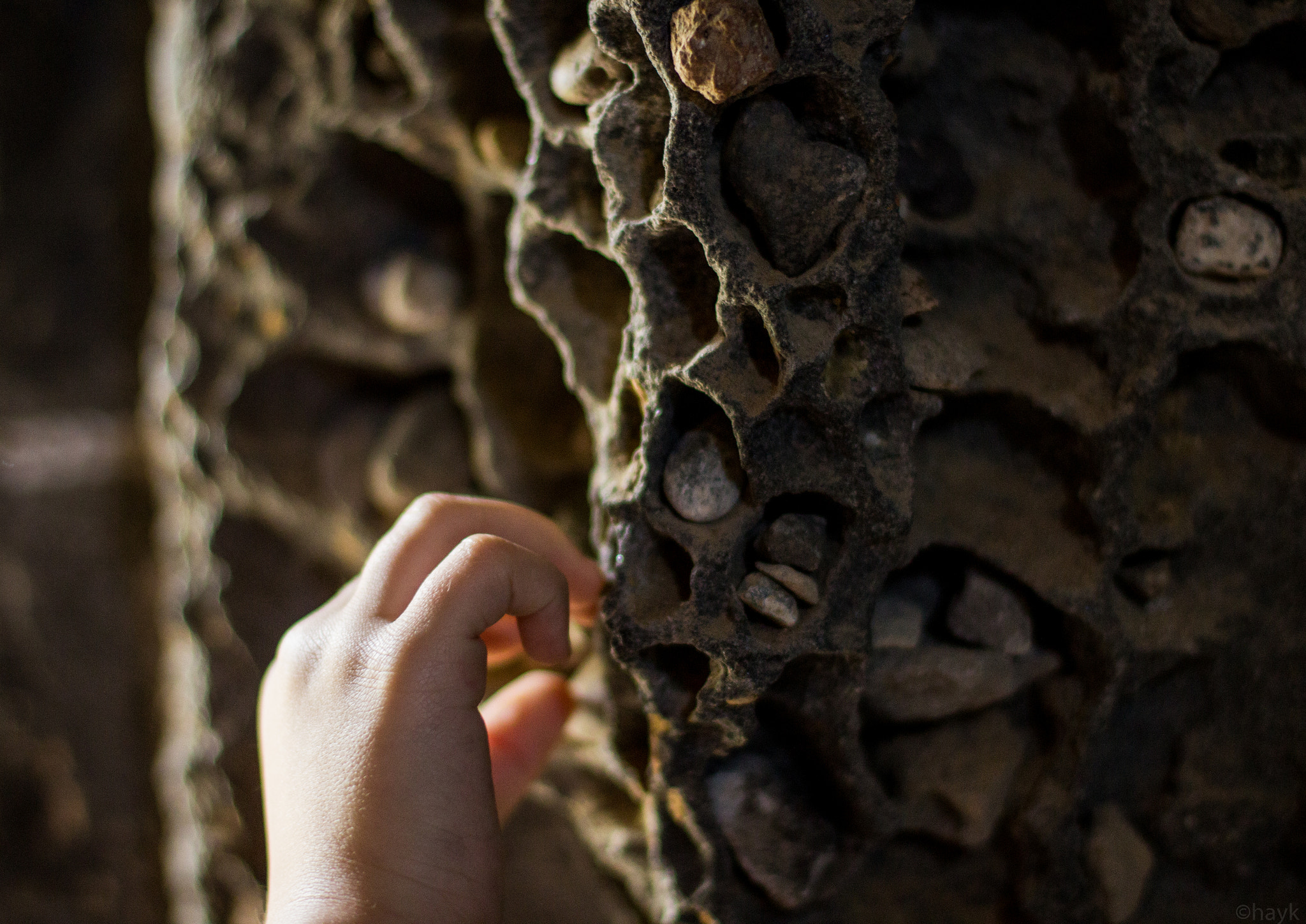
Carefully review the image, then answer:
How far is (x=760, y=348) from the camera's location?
603 millimetres

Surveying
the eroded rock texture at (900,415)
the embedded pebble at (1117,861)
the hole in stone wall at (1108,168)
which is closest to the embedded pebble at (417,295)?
the eroded rock texture at (900,415)

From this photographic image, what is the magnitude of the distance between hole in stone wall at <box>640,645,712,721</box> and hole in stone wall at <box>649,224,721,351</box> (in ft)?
0.81

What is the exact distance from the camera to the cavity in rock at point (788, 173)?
22.5 inches

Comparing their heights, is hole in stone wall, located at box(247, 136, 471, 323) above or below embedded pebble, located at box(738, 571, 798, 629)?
above

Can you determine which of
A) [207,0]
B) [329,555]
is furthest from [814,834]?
[207,0]

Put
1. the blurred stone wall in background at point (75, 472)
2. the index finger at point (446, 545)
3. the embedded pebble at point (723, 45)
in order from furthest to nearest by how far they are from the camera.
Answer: the blurred stone wall in background at point (75, 472) → the index finger at point (446, 545) → the embedded pebble at point (723, 45)

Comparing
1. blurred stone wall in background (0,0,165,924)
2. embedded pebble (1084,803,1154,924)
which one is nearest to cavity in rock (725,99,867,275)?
embedded pebble (1084,803,1154,924)

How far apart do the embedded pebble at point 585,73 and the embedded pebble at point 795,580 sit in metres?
0.39

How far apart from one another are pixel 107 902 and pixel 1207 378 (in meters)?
1.58

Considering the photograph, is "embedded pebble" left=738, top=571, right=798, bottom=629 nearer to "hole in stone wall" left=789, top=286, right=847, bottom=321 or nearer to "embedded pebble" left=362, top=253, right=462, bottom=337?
"hole in stone wall" left=789, top=286, right=847, bottom=321

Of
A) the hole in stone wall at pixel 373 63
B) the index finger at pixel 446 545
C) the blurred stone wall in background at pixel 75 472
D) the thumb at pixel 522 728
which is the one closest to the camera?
the index finger at pixel 446 545

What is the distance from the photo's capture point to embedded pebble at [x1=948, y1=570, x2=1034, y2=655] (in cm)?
70

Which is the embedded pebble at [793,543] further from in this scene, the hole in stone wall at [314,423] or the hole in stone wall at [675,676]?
the hole in stone wall at [314,423]

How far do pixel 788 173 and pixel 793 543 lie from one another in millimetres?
266
